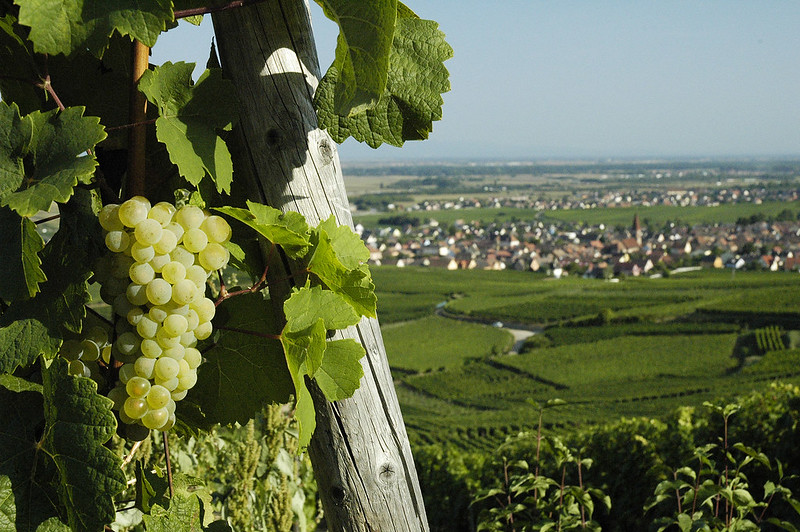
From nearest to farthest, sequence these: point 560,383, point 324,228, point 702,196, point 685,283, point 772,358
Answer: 1. point 324,228
2. point 772,358
3. point 560,383
4. point 685,283
5. point 702,196

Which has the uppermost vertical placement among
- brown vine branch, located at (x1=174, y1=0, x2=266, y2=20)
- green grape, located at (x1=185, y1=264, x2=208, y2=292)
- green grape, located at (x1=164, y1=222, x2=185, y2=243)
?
brown vine branch, located at (x1=174, y1=0, x2=266, y2=20)

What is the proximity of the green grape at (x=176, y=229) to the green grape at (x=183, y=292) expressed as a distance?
0.15 feet

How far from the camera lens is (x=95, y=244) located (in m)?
0.64

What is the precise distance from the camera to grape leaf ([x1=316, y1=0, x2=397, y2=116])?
0.64 m

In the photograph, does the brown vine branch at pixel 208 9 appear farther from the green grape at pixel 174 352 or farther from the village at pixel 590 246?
the village at pixel 590 246

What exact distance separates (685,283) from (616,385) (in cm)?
2038

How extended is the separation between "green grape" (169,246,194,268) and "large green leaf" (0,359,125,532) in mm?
138

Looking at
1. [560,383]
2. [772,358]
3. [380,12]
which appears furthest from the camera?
[560,383]

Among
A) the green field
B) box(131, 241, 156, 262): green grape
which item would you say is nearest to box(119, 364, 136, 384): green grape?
box(131, 241, 156, 262): green grape

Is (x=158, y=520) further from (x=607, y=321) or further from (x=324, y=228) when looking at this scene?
(x=607, y=321)

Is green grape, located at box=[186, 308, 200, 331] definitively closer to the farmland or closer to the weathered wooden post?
the weathered wooden post

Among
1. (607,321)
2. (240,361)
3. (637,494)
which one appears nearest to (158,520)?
(240,361)

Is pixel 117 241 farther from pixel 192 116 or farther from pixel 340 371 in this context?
pixel 340 371

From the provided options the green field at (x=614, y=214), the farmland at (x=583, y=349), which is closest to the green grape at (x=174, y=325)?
the farmland at (x=583, y=349)
